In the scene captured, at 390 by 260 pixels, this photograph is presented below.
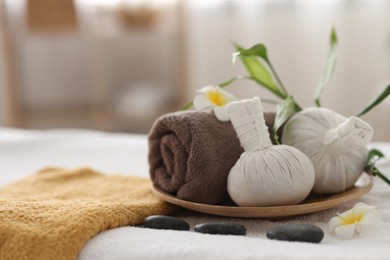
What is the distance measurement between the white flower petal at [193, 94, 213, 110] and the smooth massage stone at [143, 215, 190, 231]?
0.17 meters

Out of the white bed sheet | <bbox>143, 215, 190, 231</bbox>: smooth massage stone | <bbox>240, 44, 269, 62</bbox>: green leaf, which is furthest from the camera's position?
<bbox>240, 44, 269, 62</bbox>: green leaf

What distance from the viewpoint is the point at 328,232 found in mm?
648

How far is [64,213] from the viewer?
24.9 inches

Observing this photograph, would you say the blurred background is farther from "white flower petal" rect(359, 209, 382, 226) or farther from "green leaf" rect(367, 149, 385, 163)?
"white flower petal" rect(359, 209, 382, 226)

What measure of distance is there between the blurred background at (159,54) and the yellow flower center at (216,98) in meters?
1.68

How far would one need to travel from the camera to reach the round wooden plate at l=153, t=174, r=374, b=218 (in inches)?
25.5

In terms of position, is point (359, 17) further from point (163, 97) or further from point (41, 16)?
point (41, 16)

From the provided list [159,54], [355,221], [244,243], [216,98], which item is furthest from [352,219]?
[159,54]

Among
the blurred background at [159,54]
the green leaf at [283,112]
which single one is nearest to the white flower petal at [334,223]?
the green leaf at [283,112]

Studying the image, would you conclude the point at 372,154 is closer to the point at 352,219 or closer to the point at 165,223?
the point at 352,219

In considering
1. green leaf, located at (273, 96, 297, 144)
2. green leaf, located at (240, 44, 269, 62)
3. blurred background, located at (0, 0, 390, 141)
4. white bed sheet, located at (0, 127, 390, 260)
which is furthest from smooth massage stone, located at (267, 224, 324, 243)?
blurred background, located at (0, 0, 390, 141)

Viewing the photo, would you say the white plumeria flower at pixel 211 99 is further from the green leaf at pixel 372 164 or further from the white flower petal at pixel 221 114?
the green leaf at pixel 372 164

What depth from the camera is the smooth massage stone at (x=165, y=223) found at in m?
0.66

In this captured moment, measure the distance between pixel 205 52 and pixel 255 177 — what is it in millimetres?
1995
